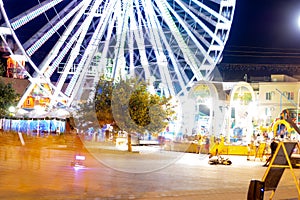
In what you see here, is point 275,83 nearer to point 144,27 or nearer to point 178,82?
point 178,82

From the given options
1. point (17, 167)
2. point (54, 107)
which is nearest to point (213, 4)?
point (54, 107)

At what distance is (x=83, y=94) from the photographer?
129 ft

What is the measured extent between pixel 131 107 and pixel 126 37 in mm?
5044

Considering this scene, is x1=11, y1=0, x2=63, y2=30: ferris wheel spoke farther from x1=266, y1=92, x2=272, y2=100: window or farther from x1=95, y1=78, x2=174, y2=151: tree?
x1=266, y1=92, x2=272, y2=100: window

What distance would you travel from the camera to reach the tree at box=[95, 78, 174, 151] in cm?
3222

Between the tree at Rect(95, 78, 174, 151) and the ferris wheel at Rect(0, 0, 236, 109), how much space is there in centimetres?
110

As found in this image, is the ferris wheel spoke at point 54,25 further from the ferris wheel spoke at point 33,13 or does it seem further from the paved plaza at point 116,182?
the paved plaza at point 116,182

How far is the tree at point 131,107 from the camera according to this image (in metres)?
32.2

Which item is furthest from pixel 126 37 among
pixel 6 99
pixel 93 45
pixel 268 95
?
Answer: pixel 268 95

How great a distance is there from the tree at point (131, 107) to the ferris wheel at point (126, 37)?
43.4 inches

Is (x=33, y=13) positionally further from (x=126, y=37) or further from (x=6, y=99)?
(x=6, y=99)

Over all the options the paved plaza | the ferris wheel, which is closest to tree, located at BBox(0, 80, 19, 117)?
the ferris wheel

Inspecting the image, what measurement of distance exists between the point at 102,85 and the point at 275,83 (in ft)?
116

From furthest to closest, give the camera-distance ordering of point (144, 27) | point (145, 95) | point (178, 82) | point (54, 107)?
point (54, 107)
point (178, 82)
point (144, 27)
point (145, 95)
